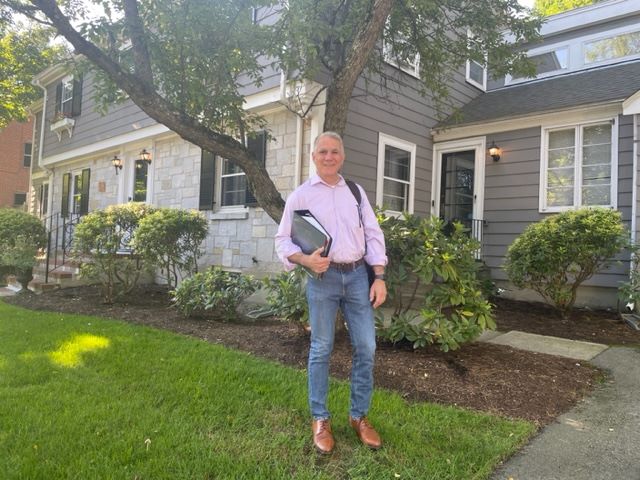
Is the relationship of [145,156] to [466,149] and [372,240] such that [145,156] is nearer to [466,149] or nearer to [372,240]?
[466,149]

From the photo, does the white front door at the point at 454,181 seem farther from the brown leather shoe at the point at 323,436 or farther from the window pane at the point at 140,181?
the brown leather shoe at the point at 323,436

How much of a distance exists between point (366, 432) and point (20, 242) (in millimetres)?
8073

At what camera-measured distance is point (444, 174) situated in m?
9.02

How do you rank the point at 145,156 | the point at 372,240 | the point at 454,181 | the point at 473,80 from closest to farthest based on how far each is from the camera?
the point at 372,240 < the point at 454,181 < the point at 145,156 < the point at 473,80

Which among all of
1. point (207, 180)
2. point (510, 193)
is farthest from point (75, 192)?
point (510, 193)

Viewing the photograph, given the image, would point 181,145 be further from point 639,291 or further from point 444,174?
point 639,291

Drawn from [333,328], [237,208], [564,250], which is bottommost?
[333,328]

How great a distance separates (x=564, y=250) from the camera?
5.74 metres

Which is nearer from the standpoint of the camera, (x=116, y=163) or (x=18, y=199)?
(x=116, y=163)

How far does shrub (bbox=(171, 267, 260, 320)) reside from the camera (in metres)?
5.64

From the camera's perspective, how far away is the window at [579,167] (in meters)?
7.21

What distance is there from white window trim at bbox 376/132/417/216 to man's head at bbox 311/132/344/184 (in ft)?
15.7

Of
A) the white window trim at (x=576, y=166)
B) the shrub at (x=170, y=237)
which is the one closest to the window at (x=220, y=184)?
the shrub at (x=170, y=237)

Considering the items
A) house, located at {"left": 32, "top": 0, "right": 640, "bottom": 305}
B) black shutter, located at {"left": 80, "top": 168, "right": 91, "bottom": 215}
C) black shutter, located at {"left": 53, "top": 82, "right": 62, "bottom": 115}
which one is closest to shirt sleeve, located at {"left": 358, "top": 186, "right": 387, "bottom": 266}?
house, located at {"left": 32, "top": 0, "right": 640, "bottom": 305}
